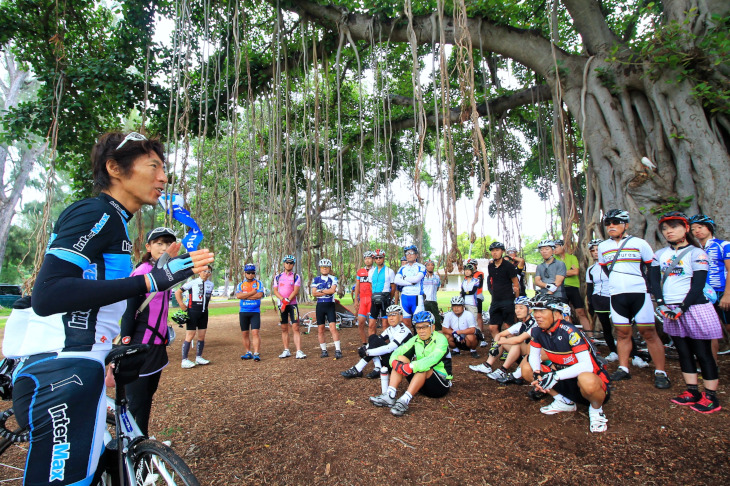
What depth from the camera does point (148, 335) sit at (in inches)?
96.7

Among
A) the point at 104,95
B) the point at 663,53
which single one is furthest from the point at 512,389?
the point at 104,95

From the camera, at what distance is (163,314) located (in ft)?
8.29

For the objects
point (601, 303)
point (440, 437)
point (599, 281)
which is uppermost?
point (599, 281)

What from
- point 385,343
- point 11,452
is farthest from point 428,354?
point 11,452

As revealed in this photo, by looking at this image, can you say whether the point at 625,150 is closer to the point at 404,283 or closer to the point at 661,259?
the point at 661,259

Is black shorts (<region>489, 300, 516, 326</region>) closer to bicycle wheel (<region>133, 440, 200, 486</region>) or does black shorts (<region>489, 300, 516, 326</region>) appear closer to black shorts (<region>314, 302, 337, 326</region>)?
black shorts (<region>314, 302, 337, 326</region>)

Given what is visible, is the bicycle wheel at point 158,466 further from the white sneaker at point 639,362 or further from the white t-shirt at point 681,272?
the white sneaker at point 639,362

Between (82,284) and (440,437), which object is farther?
(440,437)

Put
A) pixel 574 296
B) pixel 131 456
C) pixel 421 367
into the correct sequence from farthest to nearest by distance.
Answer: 1. pixel 574 296
2. pixel 421 367
3. pixel 131 456

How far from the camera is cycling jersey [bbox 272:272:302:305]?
602 cm

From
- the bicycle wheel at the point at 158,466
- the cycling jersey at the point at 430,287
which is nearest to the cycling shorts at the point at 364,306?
the cycling jersey at the point at 430,287

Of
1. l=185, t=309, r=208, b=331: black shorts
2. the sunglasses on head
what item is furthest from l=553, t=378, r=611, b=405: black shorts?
l=185, t=309, r=208, b=331: black shorts

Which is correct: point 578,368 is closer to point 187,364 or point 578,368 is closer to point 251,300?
point 251,300

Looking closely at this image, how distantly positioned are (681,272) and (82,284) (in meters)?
4.41
